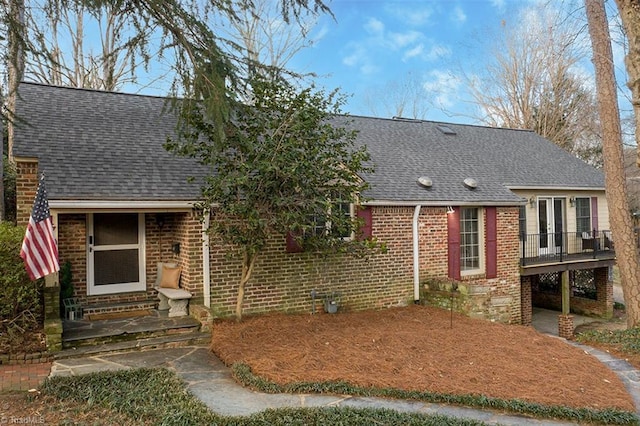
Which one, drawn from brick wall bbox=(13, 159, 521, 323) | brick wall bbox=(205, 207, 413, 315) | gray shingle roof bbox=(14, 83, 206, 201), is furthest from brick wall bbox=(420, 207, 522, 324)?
gray shingle roof bbox=(14, 83, 206, 201)

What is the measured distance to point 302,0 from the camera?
6.96 meters

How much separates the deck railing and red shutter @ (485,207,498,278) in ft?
6.64

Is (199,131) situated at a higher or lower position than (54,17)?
lower

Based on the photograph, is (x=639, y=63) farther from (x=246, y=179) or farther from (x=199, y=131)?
(x=199, y=131)

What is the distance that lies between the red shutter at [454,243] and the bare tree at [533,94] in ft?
64.7

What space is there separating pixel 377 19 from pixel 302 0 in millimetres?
6476

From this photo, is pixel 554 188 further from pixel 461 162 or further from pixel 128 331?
pixel 128 331

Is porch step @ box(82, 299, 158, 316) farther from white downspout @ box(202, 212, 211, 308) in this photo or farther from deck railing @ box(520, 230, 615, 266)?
deck railing @ box(520, 230, 615, 266)

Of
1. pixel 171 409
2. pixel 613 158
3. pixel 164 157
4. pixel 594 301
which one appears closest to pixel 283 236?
pixel 164 157

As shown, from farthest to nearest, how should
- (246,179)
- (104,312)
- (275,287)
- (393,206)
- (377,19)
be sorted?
1. (377,19)
2. (393,206)
3. (275,287)
4. (104,312)
5. (246,179)

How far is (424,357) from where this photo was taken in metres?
6.01

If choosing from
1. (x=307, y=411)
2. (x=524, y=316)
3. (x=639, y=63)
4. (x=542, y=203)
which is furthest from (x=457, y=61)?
(x=307, y=411)

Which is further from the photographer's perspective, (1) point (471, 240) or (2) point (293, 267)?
(1) point (471, 240)

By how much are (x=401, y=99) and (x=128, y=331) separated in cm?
2480
